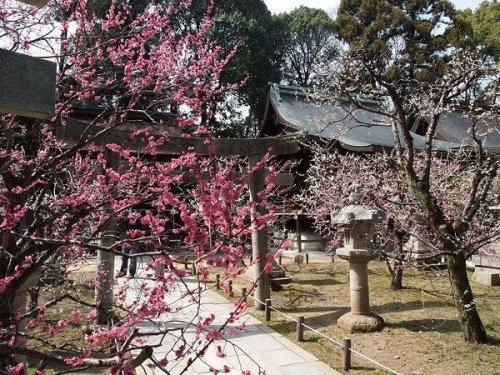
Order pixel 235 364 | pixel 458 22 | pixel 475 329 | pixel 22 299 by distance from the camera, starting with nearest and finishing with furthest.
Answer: pixel 22 299
pixel 235 364
pixel 475 329
pixel 458 22

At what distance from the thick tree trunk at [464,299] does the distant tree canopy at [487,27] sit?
79.6ft

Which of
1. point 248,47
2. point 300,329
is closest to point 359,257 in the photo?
point 300,329

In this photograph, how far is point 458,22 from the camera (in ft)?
84.0

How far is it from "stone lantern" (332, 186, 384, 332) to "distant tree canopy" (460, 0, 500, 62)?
23.5m

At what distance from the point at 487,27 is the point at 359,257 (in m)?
25.5

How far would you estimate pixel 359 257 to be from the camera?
26.1 feet

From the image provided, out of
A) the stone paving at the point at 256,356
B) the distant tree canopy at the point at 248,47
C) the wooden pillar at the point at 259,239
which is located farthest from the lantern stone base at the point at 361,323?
the distant tree canopy at the point at 248,47

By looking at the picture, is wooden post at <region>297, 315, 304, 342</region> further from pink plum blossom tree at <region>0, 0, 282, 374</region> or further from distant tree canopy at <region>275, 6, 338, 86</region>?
distant tree canopy at <region>275, 6, 338, 86</region>

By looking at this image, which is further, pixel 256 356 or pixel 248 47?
pixel 248 47

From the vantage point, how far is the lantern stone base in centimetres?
776

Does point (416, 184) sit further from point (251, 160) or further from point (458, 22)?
point (458, 22)

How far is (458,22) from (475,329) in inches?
960

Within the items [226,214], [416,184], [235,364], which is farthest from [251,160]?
[226,214]

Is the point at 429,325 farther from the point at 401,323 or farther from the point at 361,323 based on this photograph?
the point at 361,323
